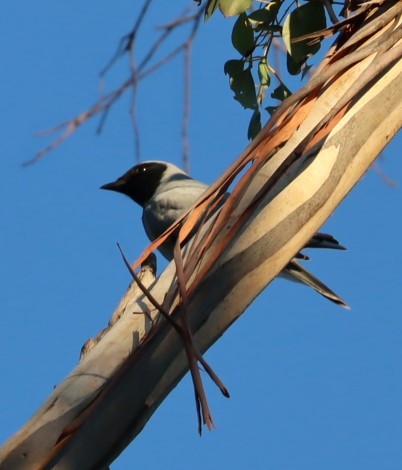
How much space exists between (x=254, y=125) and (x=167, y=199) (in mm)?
2237

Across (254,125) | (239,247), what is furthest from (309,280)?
(239,247)

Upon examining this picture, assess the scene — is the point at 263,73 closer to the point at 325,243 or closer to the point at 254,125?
the point at 254,125

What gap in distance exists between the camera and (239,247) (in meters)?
1.65

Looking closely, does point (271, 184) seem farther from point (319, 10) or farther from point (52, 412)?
point (319, 10)

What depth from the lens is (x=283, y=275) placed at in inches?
195

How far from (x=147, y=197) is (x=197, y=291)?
4389 mm

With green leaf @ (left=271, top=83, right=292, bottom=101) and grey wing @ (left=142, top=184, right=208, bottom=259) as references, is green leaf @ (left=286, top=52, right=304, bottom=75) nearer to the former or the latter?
green leaf @ (left=271, top=83, right=292, bottom=101)

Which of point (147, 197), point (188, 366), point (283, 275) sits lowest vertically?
point (283, 275)

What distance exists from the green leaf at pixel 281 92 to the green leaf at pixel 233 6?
50 centimetres

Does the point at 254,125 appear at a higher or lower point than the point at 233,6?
lower

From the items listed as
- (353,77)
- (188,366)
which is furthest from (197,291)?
(353,77)

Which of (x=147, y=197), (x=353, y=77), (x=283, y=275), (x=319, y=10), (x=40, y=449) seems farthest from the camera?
(x=147, y=197)

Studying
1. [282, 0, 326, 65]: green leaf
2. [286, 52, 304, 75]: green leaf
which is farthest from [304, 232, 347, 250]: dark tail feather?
[282, 0, 326, 65]: green leaf

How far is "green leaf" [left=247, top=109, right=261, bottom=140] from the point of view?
2.96 meters
